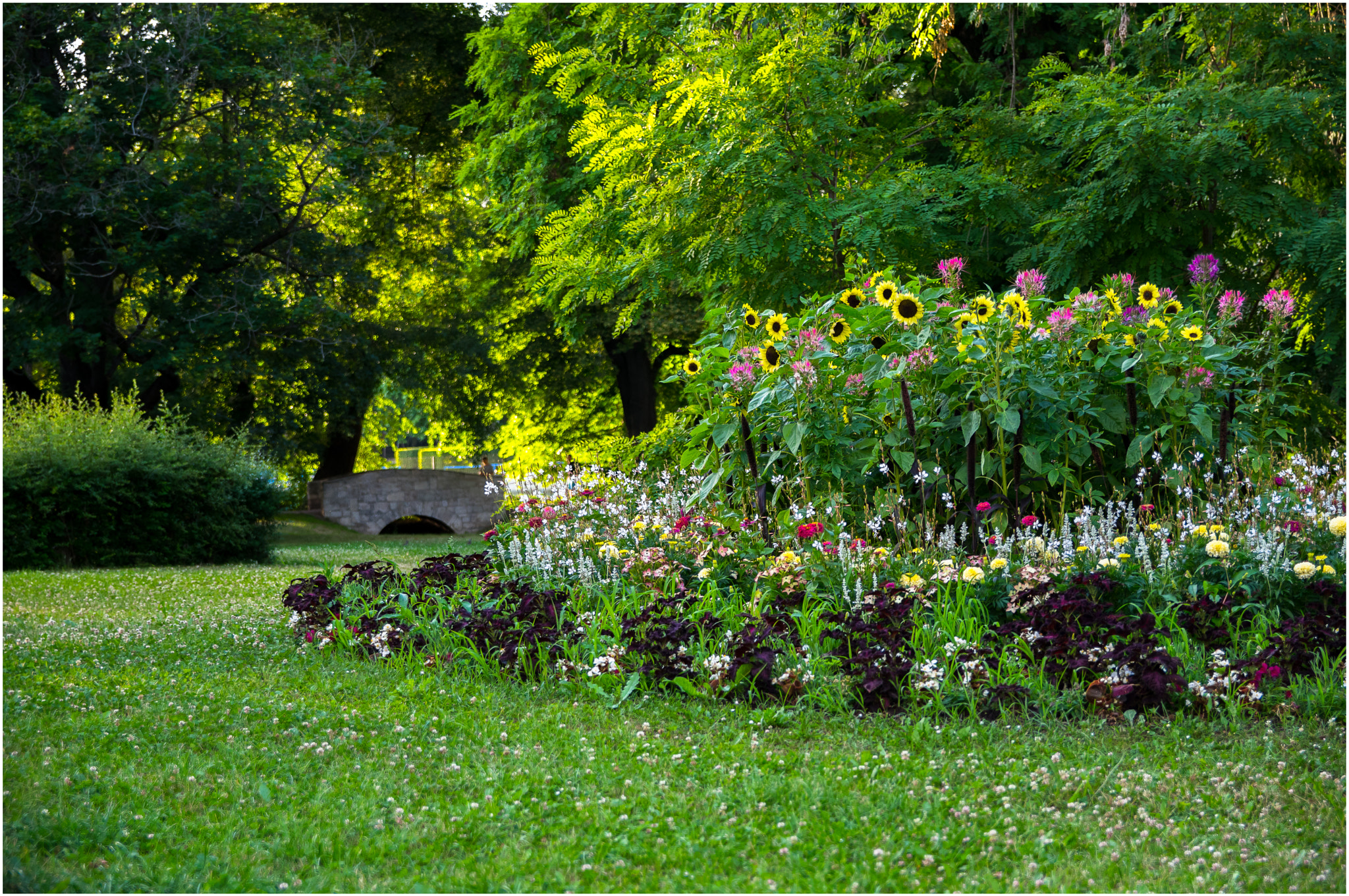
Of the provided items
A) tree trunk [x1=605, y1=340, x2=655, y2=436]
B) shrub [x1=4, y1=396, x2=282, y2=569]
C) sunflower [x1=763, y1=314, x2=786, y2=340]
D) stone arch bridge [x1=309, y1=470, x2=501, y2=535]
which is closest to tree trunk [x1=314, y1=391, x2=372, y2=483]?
stone arch bridge [x1=309, y1=470, x2=501, y2=535]

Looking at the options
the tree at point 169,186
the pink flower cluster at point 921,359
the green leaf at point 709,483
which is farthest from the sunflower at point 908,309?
the tree at point 169,186

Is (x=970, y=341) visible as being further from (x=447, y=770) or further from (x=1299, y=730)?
(x=447, y=770)

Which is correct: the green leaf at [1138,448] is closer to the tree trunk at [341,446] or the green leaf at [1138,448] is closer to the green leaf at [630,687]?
the green leaf at [630,687]

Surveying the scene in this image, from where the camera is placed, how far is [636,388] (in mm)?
18922

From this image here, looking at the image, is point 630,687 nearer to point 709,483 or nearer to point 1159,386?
point 709,483

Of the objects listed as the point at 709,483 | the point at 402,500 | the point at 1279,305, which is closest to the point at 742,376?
the point at 709,483

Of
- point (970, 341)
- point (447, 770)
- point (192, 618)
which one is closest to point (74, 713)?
point (447, 770)

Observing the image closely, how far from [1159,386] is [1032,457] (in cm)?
92

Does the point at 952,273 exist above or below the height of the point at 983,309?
above

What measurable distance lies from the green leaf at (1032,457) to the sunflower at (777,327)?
5.75 ft

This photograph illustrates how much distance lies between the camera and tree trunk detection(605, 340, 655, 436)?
742 inches

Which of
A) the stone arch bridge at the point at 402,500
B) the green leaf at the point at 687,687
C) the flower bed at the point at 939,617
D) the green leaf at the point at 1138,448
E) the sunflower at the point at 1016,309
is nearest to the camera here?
the flower bed at the point at 939,617

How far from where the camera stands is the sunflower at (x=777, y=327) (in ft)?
23.0

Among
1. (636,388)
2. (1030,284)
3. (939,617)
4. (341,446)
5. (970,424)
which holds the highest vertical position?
(636,388)
